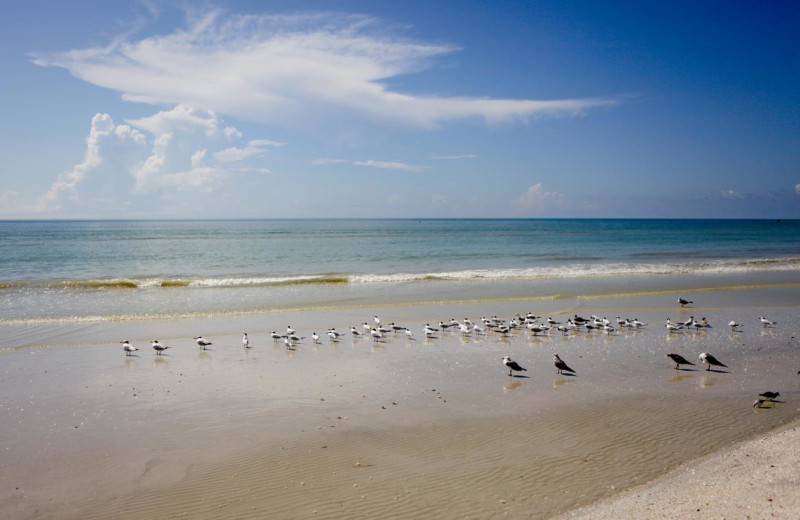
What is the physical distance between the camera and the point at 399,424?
9023 millimetres

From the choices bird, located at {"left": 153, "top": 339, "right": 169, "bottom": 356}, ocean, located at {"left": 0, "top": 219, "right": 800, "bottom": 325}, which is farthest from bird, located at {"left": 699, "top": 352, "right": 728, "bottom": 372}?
bird, located at {"left": 153, "top": 339, "right": 169, "bottom": 356}

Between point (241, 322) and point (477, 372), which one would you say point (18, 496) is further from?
point (241, 322)

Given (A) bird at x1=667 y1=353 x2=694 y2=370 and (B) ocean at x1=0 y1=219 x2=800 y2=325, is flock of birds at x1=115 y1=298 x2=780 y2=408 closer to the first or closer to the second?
(A) bird at x1=667 y1=353 x2=694 y2=370

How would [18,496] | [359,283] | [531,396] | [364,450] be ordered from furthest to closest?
1. [359,283]
2. [531,396]
3. [364,450]
4. [18,496]

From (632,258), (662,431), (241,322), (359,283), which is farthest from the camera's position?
(632,258)

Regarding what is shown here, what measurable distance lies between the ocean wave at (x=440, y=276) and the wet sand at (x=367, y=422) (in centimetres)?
1510

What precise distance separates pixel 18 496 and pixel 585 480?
322 inches

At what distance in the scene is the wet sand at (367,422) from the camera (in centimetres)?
677

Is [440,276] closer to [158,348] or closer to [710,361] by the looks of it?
[158,348]

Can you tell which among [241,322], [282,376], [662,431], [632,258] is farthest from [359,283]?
[632,258]

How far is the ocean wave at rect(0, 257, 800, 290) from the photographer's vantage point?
30344 millimetres

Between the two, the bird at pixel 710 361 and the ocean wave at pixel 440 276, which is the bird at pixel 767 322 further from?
the ocean wave at pixel 440 276

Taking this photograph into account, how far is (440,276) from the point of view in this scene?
1309 inches

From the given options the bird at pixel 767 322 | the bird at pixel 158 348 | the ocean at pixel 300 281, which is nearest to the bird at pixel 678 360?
the bird at pixel 767 322
